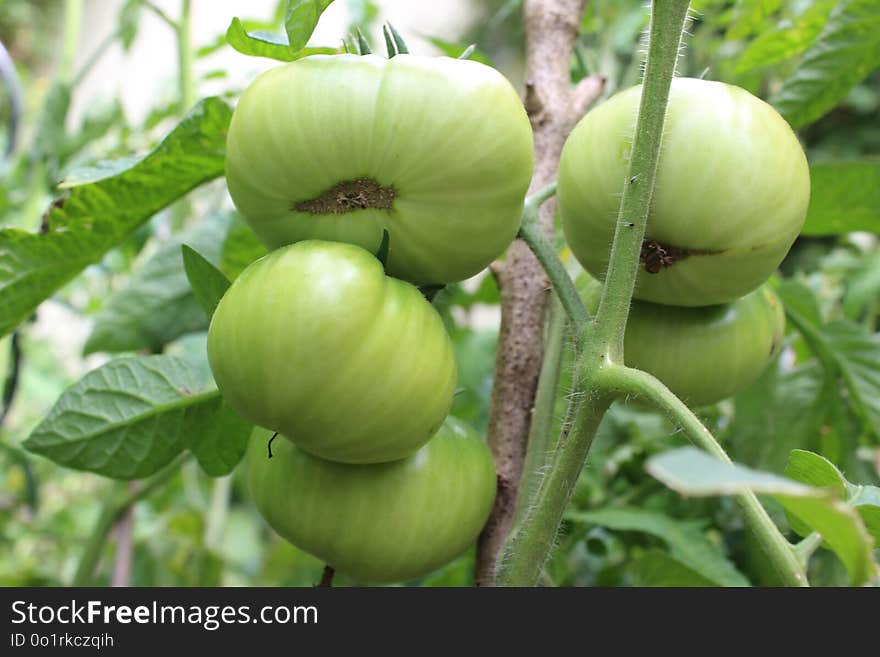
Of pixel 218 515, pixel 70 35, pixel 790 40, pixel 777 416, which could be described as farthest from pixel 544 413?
pixel 70 35

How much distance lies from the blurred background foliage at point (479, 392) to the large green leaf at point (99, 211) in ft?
0.11

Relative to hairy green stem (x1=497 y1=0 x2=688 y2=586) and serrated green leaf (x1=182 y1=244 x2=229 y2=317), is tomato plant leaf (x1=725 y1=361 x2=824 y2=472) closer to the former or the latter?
hairy green stem (x1=497 y1=0 x2=688 y2=586)

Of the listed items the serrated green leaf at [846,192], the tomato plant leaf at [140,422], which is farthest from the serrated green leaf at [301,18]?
the serrated green leaf at [846,192]

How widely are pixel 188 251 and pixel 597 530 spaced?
0.57m

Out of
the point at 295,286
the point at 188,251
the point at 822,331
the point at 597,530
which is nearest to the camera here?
the point at 295,286

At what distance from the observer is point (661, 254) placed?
0.45 metres

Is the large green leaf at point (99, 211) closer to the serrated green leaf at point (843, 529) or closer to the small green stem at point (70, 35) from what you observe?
the serrated green leaf at point (843, 529)

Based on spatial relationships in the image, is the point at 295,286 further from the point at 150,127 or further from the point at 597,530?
the point at 150,127

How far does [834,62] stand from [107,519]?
2.67 ft

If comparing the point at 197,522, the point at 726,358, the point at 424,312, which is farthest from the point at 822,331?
the point at 197,522

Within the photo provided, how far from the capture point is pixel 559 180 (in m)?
0.48

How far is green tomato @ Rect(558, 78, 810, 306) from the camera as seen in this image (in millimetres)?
426

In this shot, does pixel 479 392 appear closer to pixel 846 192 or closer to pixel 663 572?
pixel 663 572
